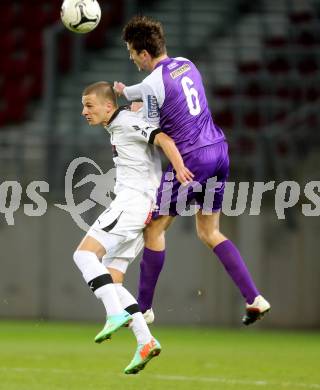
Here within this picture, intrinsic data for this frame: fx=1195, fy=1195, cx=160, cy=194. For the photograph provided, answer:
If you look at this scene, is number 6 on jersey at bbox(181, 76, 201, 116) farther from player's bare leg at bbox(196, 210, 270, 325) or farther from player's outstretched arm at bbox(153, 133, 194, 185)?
player's bare leg at bbox(196, 210, 270, 325)

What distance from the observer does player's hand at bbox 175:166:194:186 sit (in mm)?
7164

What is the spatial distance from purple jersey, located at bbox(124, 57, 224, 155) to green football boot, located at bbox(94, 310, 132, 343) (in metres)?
Result: 1.20

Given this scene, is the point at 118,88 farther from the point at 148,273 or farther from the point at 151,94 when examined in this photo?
the point at 148,273

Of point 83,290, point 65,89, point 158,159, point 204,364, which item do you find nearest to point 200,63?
point 65,89

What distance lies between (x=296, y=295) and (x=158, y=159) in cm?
521

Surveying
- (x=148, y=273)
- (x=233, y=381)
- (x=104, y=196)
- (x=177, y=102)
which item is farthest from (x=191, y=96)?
(x=104, y=196)

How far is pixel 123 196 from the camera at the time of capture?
742 centimetres

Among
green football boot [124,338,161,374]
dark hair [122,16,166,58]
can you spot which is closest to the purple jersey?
dark hair [122,16,166,58]

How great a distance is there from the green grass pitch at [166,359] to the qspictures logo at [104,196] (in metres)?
1.24

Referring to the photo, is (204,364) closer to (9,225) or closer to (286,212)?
(286,212)

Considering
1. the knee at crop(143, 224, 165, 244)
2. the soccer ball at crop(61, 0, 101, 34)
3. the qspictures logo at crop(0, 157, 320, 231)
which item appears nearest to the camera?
the knee at crop(143, 224, 165, 244)

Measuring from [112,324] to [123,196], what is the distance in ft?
2.79

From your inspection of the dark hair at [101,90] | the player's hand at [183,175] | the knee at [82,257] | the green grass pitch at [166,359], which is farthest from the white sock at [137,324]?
the dark hair at [101,90]

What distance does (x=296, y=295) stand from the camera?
12.5 meters
